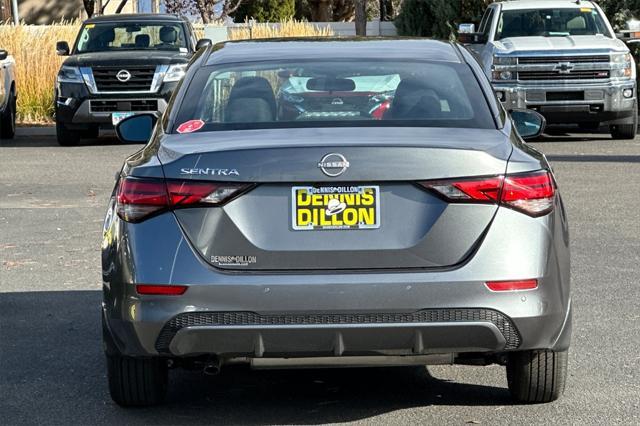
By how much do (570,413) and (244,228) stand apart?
5.23 ft

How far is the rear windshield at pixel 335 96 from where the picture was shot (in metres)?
5.95

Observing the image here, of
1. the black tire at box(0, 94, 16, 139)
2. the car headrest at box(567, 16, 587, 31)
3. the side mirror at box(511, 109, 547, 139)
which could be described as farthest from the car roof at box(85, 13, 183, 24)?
the side mirror at box(511, 109, 547, 139)

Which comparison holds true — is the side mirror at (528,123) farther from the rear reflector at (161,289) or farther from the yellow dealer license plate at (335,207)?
the rear reflector at (161,289)

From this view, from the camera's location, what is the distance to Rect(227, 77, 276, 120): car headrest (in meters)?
6.15

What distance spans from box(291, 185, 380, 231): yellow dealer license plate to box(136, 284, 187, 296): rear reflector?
0.47 metres

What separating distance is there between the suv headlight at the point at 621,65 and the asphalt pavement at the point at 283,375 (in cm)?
866

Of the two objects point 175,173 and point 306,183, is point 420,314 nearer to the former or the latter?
point 306,183

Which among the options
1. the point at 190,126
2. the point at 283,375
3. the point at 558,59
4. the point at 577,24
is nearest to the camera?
the point at 190,126

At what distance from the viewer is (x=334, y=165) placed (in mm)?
5434

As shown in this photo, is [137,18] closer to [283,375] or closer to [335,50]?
[283,375]

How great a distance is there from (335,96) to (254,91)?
336mm

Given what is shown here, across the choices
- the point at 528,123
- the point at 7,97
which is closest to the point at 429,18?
the point at 7,97

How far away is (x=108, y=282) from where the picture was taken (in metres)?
5.78

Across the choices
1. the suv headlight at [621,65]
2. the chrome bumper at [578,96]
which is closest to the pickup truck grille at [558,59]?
the suv headlight at [621,65]
